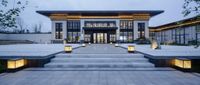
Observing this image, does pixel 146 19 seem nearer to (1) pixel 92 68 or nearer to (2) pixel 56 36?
(2) pixel 56 36

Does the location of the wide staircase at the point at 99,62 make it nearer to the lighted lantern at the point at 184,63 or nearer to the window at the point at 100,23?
the lighted lantern at the point at 184,63

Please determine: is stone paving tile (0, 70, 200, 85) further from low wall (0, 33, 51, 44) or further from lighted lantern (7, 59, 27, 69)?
A: low wall (0, 33, 51, 44)

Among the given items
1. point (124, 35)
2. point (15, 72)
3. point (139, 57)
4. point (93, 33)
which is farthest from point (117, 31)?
point (15, 72)

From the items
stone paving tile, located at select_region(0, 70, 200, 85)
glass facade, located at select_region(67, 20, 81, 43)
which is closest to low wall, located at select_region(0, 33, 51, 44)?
glass facade, located at select_region(67, 20, 81, 43)

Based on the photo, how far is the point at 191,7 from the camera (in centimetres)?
677

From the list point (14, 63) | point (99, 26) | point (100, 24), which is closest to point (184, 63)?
point (14, 63)

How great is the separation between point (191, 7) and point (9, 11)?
192 inches

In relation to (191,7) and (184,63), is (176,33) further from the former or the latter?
(191,7)

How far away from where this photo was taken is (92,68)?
510 inches

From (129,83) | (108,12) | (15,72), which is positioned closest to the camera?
(129,83)

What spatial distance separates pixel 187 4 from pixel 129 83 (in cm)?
364

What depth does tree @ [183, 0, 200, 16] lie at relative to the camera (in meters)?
6.75

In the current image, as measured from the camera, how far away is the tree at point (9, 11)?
6.20 meters

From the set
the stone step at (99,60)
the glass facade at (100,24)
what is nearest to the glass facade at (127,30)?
the glass facade at (100,24)
